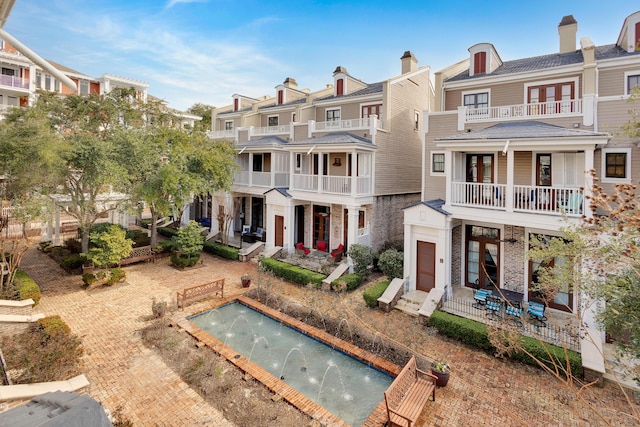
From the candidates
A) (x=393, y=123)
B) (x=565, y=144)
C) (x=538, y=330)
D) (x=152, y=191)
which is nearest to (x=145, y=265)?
(x=152, y=191)

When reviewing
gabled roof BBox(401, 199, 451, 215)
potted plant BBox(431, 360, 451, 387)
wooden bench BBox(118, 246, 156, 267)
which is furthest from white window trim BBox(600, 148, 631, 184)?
wooden bench BBox(118, 246, 156, 267)

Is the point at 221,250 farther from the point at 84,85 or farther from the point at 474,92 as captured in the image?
the point at 84,85

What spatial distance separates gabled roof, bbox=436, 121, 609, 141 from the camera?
1161 cm

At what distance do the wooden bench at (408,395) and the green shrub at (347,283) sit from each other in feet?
21.3

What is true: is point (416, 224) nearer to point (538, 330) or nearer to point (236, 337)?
point (538, 330)

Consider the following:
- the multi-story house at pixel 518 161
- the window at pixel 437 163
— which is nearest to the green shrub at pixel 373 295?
the multi-story house at pixel 518 161

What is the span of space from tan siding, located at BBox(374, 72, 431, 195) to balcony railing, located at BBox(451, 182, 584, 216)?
595cm

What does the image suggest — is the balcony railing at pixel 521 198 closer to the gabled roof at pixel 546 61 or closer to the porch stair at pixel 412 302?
the porch stair at pixel 412 302

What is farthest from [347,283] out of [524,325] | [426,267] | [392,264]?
[524,325]

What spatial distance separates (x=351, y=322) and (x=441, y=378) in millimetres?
3968

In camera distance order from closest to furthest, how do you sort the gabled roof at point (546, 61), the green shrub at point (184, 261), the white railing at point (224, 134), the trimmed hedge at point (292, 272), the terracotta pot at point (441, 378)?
the terracotta pot at point (441, 378) → the gabled roof at point (546, 61) → the trimmed hedge at point (292, 272) → the green shrub at point (184, 261) → the white railing at point (224, 134)

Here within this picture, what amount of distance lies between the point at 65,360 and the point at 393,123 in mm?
18588

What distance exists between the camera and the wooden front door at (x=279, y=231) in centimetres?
2142

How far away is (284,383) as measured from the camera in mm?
8898
